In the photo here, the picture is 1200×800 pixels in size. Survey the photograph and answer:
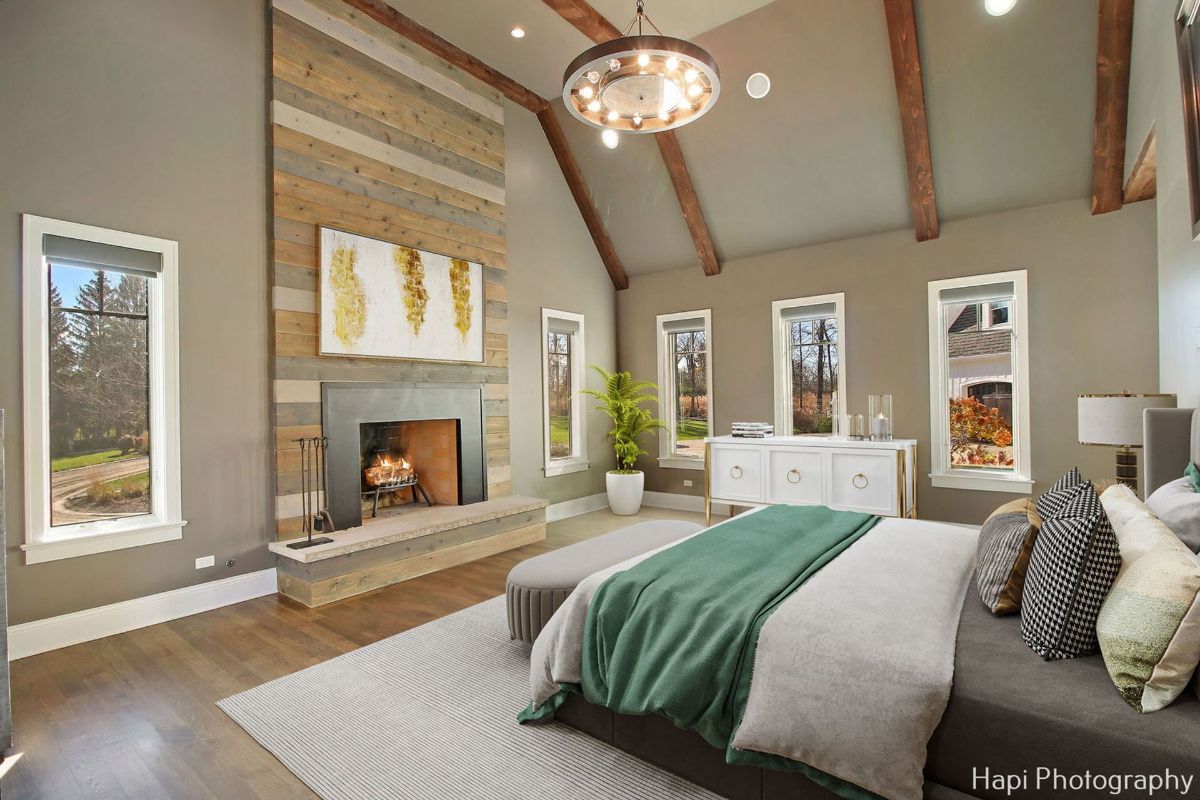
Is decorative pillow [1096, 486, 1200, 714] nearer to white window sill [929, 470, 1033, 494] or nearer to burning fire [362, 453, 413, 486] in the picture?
white window sill [929, 470, 1033, 494]

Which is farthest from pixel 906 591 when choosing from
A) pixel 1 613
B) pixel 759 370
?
pixel 759 370

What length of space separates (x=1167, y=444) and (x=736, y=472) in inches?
127

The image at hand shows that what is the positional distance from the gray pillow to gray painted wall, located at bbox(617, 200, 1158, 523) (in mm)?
2951

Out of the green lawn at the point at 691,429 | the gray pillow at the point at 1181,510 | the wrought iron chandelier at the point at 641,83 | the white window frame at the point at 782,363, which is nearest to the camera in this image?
the gray pillow at the point at 1181,510

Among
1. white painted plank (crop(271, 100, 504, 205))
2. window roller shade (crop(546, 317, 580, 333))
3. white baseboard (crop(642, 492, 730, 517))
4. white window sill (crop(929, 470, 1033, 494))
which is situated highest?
white painted plank (crop(271, 100, 504, 205))

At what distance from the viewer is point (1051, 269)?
470 cm

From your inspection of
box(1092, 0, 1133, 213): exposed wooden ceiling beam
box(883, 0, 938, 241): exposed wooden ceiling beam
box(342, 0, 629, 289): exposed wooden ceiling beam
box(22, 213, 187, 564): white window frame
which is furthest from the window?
box(22, 213, 187, 564): white window frame

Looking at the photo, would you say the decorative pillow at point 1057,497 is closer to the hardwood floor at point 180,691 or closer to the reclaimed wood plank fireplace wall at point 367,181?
the hardwood floor at point 180,691

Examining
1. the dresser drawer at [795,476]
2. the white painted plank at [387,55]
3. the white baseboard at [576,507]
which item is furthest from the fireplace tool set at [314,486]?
the dresser drawer at [795,476]

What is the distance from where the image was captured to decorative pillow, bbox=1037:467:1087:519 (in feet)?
6.48

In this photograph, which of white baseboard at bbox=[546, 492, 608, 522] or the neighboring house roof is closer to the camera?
the neighboring house roof

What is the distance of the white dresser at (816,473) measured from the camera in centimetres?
481

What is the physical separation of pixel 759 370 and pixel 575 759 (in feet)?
15.4

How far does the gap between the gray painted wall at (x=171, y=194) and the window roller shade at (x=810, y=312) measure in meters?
4.58
